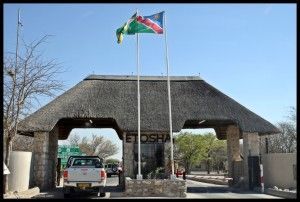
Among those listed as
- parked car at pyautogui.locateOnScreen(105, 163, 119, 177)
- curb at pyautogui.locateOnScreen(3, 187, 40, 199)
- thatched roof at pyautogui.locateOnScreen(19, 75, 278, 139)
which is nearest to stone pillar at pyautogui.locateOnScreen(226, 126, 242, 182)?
thatched roof at pyautogui.locateOnScreen(19, 75, 278, 139)

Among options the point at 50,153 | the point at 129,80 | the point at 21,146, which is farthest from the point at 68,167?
A: the point at 21,146

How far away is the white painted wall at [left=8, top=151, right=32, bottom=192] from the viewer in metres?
19.9

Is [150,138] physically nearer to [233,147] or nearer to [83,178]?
[233,147]

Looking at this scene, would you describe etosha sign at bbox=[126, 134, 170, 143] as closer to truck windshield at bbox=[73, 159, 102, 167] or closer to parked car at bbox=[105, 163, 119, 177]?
truck windshield at bbox=[73, 159, 102, 167]

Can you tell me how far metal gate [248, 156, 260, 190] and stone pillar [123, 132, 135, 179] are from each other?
624cm

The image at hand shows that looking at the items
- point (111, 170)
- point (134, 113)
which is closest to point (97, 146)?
point (111, 170)

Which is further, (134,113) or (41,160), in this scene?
(134,113)

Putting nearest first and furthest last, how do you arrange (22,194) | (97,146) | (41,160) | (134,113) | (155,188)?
1. (22,194)
2. (155,188)
3. (41,160)
4. (134,113)
5. (97,146)

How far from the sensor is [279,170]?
21.9m

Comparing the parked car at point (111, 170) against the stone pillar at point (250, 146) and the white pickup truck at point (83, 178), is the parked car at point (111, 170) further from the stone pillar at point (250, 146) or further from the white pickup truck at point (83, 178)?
the white pickup truck at point (83, 178)

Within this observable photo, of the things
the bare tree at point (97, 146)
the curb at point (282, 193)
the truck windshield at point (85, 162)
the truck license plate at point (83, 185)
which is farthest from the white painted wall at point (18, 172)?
the bare tree at point (97, 146)

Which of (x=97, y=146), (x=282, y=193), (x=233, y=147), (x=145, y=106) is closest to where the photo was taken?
(x=282, y=193)

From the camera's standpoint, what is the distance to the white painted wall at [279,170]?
68.5ft

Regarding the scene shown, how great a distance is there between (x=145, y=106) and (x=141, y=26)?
15.6 ft
